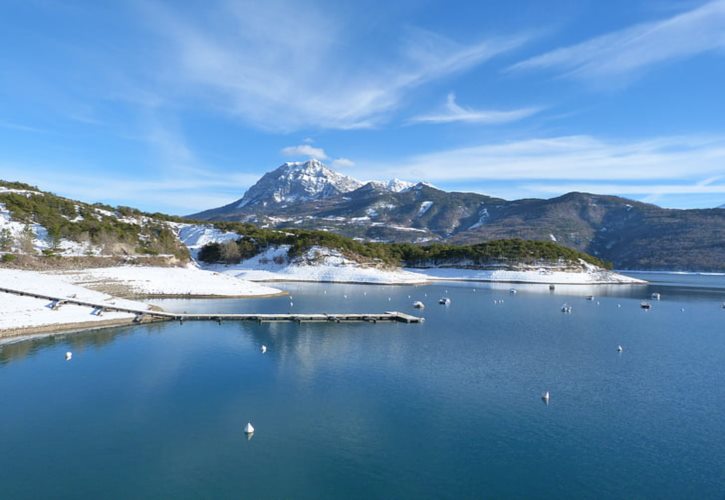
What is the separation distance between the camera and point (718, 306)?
9181 cm

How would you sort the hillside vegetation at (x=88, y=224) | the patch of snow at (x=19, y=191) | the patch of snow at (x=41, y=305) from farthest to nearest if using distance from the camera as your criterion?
the patch of snow at (x=19, y=191) → the hillside vegetation at (x=88, y=224) → the patch of snow at (x=41, y=305)

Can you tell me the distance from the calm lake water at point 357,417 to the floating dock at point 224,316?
6123 mm

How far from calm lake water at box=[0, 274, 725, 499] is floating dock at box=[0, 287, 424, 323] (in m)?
6.12

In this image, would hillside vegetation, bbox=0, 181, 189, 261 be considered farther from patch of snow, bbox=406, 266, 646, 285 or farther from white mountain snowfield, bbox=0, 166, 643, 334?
patch of snow, bbox=406, 266, 646, 285

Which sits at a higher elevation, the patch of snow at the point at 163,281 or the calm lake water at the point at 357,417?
the patch of snow at the point at 163,281

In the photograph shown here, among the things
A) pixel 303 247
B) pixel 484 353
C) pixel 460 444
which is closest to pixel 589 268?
pixel 303 247

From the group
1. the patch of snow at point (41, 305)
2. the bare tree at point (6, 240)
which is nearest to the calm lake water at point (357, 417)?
the patch of snow at point (41, 305)

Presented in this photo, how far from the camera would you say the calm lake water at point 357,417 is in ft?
63.9

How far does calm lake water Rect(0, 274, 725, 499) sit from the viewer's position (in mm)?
19484

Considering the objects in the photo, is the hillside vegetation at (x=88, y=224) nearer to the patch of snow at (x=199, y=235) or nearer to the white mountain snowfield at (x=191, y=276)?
the white mountain snowfield at (x=191, y=276)

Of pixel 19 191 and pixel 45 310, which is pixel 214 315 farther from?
pixel 19 191

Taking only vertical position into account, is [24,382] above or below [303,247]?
below

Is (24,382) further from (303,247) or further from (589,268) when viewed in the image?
(589,268)

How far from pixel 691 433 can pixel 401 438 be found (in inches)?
639
